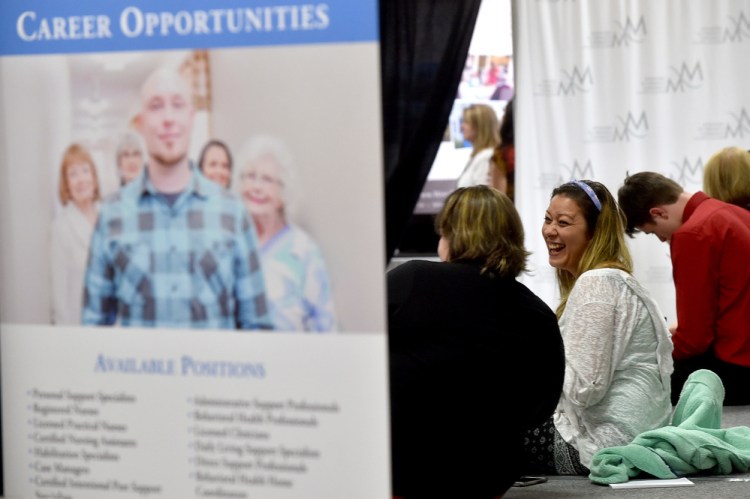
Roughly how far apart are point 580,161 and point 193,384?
4696 mm

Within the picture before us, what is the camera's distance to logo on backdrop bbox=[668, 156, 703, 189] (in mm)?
6051

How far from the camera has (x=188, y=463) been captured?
70.4 inches

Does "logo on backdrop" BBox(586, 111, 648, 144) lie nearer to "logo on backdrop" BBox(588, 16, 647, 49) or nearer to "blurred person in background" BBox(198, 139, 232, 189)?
"logo on backdrop" BBox(588, 16, 647, 49)

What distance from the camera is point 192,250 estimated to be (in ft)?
5.82

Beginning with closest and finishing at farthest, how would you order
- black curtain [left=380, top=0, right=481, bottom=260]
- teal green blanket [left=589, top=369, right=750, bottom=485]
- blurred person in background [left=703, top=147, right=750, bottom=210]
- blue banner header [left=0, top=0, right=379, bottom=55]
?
blue banner header [left=0, top=0, right=379, bottom=55] → black curtain [left=380, top=0, right=481, bottom=260] → teal green blanket [left=589, top=369, right=750, bottom=485] → blurred person in background [left=703, top=147, right=750, bottom=210]

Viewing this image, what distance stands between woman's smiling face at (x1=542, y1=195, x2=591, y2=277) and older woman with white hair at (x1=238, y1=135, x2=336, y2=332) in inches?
73.4

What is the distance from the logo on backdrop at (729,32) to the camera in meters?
5.99

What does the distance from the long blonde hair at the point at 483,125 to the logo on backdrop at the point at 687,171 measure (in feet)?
3.58

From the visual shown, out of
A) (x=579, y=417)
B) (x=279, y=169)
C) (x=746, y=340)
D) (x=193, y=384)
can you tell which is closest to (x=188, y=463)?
(x=193, y=384)

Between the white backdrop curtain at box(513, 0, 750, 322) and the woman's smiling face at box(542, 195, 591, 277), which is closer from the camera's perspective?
the woman's smiling face at box(542, 195, 591, 277)

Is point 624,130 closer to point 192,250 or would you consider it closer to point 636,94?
point 636,94

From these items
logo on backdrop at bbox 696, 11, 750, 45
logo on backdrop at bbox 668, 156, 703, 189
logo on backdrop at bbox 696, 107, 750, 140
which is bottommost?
logo on backdrop at bbox 668, 156, 703, 189

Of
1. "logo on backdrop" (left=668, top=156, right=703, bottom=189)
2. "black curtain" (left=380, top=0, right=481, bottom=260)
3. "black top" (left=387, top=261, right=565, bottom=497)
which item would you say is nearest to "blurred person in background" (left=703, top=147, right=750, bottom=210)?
"logo on backdrop" (left=668, top=156, right=703, bottom=189)

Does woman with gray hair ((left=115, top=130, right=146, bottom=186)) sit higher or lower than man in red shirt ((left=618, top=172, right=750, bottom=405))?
higher
